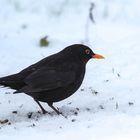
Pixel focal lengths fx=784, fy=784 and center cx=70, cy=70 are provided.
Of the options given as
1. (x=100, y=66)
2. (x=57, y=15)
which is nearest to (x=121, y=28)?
(x=57, y=15)

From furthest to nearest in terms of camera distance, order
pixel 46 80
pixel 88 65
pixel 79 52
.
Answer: pixel 88 65 < pixel 79 52 < pixel 46 80

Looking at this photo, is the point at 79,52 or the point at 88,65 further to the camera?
the point at 88,65

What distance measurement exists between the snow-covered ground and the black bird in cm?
23

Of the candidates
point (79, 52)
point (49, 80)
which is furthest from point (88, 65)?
point (49, 80)

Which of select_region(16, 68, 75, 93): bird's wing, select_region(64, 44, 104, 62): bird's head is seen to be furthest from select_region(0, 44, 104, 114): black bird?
select_region(64, 44, 104, 62): bird's head

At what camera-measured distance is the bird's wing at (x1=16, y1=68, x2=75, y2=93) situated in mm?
8242

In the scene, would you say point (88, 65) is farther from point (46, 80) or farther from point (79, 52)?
point (46, 80)

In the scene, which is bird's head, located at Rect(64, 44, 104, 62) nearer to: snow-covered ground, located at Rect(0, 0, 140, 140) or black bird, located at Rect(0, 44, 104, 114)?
black bird, located at Rect(0, 44, 104, 114)

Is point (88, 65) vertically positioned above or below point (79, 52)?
below

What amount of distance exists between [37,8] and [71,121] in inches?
277

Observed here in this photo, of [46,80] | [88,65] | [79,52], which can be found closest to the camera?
[46,80]

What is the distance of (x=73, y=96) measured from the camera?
30.2ft

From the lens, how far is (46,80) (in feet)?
27.4

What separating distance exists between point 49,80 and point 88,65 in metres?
2.47
